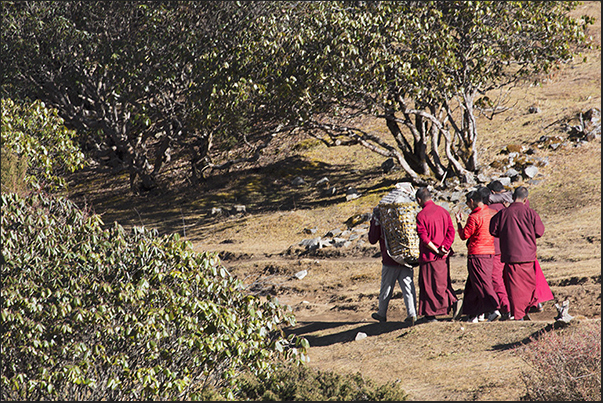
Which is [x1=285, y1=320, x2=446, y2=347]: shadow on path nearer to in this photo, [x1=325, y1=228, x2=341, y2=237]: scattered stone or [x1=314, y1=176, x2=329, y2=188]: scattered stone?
[x1=325, y1=228, x2=341, y2=237]: scattered stone

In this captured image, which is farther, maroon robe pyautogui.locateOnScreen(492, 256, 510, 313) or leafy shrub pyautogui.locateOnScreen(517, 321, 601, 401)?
maroon robe pyautogui.locateOnScreen(492, 256, 510, 313)

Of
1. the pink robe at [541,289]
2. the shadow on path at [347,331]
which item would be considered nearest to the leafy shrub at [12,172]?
the shadow on path at [347,331]

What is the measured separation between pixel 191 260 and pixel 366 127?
19.0 metres

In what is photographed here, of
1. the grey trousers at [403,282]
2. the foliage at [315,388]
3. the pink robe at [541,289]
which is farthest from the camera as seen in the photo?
the grey trousers at [403,282]

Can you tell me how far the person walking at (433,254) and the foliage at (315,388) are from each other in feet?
5.50

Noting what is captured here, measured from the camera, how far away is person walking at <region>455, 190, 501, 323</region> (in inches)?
280

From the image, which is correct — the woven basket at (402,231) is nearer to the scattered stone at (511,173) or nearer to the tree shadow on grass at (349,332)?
the tree shadow on grass at (349,332)

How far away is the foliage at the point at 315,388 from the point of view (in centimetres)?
534

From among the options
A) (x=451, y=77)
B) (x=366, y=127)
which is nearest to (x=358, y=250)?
(x=451, y=77)

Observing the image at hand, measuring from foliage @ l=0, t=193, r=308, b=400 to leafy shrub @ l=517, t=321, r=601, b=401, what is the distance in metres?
2.05

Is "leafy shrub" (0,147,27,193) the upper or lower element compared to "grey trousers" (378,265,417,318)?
upper

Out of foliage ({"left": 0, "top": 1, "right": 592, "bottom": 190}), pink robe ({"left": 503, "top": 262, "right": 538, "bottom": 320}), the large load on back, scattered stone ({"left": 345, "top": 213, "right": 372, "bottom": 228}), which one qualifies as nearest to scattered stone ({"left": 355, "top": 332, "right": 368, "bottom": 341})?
the large load on back

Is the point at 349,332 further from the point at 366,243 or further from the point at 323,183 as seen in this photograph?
the point at 323,183

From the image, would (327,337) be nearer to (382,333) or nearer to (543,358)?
(382,333)
